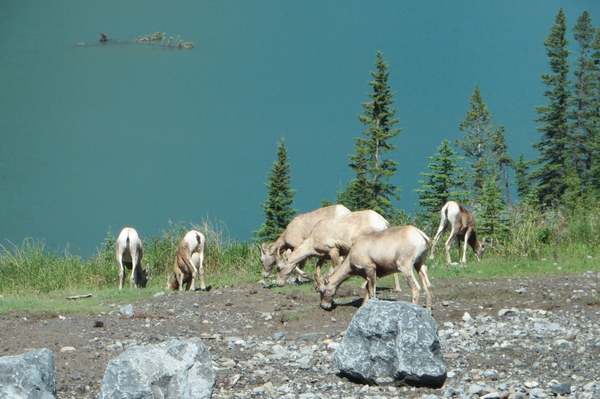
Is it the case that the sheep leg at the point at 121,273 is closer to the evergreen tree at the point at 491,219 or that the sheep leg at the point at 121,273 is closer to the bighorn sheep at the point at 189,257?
the bighorn sheep at the point at 189,257

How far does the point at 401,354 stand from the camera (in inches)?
404

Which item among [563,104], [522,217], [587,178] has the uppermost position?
[563,104]

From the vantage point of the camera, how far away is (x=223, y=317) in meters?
14.3

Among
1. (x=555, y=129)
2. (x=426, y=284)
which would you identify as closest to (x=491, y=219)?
(x=426, y=284)

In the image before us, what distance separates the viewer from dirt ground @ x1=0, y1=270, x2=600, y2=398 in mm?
11836

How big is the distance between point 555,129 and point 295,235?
24628 mm

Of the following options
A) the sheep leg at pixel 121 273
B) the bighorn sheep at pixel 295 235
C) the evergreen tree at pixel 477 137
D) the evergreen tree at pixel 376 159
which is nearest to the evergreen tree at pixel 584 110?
the evergreen tree at pixel 477 137

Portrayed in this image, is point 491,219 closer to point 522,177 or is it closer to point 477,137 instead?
point 477,137

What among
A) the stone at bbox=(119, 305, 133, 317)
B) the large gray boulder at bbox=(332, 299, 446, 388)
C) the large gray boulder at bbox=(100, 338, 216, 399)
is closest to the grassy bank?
the stone at bbox=(119, 305, 133, 317)

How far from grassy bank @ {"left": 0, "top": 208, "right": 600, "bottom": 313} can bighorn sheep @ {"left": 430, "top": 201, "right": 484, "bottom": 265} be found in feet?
1.18

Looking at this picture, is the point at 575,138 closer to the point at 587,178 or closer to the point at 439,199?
the point at 587,178

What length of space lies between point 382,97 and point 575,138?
14376mm

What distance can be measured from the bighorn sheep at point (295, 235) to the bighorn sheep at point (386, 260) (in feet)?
14.2

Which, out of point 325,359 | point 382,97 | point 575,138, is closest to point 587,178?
point 575,138
